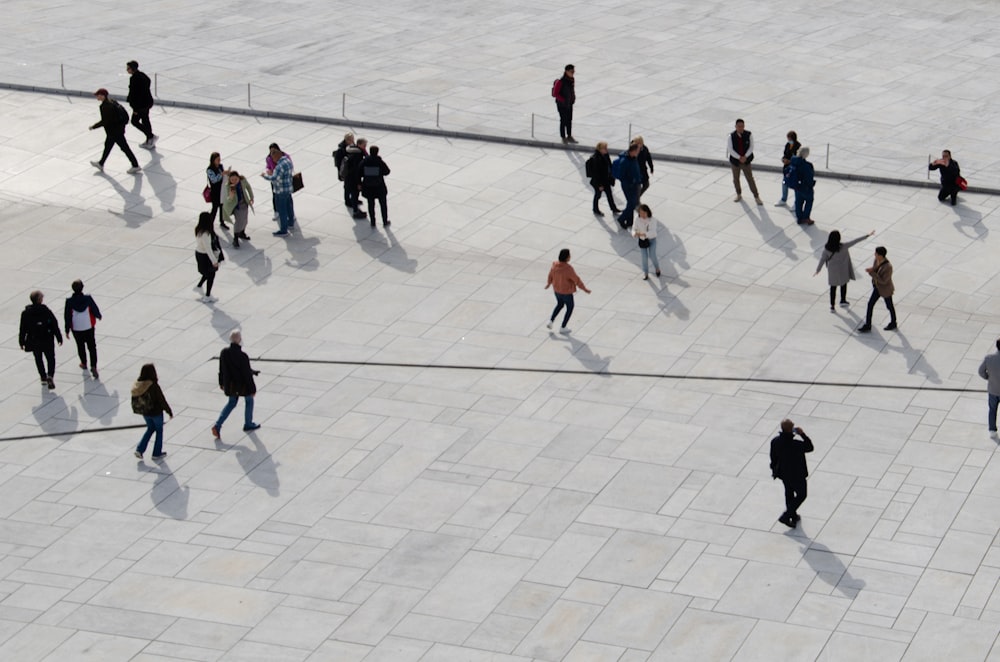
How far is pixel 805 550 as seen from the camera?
16359mm

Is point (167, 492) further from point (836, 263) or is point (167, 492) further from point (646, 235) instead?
point (836, 263)

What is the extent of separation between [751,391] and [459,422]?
3.37 metres

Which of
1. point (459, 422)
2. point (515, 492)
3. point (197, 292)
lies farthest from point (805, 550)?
point (197, 292)

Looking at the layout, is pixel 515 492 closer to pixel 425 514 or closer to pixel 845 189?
pixel 425 514

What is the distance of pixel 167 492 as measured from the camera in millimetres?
17469

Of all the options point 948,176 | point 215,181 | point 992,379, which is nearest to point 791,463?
point 992,379

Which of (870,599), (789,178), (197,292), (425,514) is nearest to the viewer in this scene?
(870,599)

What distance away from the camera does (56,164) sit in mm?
25984

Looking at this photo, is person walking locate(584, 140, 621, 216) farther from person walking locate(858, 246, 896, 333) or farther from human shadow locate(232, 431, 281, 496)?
human shadow locate(232, 431, 281, 496)

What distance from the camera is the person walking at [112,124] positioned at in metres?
25.1

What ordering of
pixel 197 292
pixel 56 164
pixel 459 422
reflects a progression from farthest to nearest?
pixel 56 164 → pixel 197 292 → pixel 459 422

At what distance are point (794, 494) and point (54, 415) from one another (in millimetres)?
8182

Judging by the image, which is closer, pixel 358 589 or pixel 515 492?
pixel 358 589

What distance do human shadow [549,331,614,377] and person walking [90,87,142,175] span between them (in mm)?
8140
